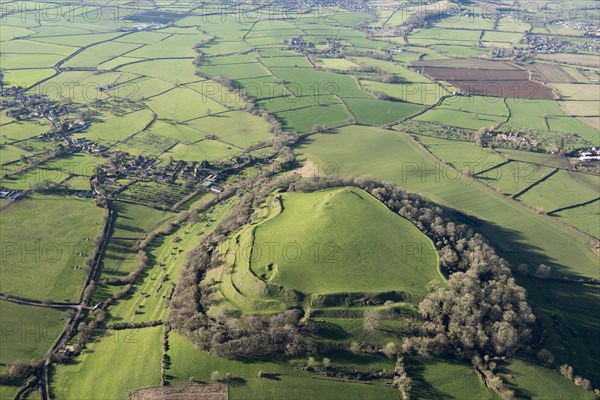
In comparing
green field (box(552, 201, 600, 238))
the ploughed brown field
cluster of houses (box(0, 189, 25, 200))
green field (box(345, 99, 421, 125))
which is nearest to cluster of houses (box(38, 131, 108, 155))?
cluster of houses (box(0, 189, 25, 200))

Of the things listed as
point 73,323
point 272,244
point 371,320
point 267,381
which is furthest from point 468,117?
point 73,323

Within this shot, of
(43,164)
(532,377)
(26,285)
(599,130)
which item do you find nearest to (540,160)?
(599,130)

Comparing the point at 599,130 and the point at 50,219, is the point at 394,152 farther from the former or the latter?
the point at 50,219

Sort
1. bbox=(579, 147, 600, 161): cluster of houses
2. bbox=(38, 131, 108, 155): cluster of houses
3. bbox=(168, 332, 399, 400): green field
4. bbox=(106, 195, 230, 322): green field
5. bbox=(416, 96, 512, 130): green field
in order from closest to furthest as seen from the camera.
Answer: bbox=(168, 332, 399, 400): green field < bbox=(106, 195, 230, 322): green field < bbox=(579, 147, 600, 161): cluster of houses < bbox=(38, 131, 108, 155): cluster of houses < bbox=(416, 96, 512, 130): green field

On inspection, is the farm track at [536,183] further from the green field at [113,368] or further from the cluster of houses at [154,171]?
the green field at [113,368]

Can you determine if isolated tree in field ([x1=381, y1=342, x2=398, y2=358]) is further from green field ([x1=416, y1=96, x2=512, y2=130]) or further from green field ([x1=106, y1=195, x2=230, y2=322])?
green field ([x1=416, y1=96, x2=512, y2=130])

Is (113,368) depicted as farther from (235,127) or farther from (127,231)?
(235,127)
